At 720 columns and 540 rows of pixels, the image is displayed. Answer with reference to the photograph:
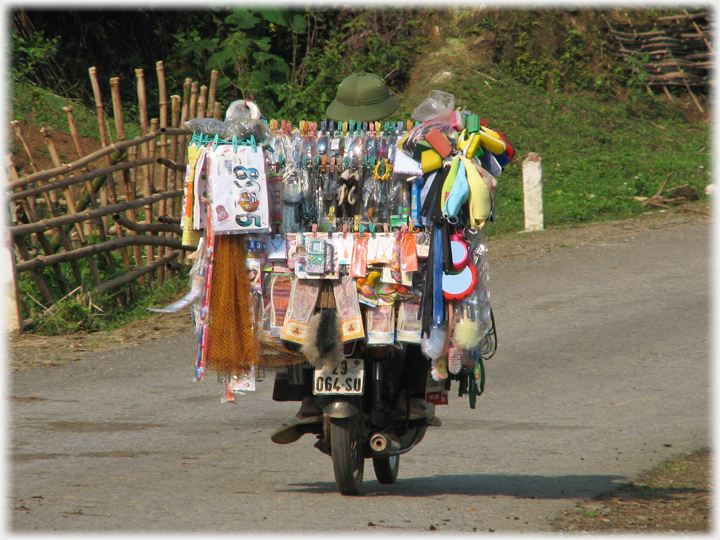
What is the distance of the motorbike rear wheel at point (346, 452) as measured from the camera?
4.58m

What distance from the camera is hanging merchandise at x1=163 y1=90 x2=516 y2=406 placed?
4.40m

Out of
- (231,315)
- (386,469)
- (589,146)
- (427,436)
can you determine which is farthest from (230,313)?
(589,146)

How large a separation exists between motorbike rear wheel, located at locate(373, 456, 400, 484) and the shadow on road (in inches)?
1.6

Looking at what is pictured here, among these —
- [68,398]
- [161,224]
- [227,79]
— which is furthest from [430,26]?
[68,398]

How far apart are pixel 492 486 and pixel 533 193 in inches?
318

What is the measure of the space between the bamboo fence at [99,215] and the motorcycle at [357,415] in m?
4.40

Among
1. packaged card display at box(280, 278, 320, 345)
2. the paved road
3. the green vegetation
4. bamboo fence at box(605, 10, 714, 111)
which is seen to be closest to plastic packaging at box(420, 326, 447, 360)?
packaged card display at box(280, 278, 320, 345)

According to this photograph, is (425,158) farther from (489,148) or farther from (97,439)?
(97,439)

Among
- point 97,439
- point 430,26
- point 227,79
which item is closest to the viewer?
point 97,439

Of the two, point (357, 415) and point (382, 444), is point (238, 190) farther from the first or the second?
point (382, 444)

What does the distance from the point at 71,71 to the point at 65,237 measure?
351 inches

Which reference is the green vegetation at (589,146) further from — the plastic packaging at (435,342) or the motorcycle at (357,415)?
the plastic packaging at (435,342)

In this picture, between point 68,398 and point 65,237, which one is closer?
point 68,398

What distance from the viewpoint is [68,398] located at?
7.12 m
